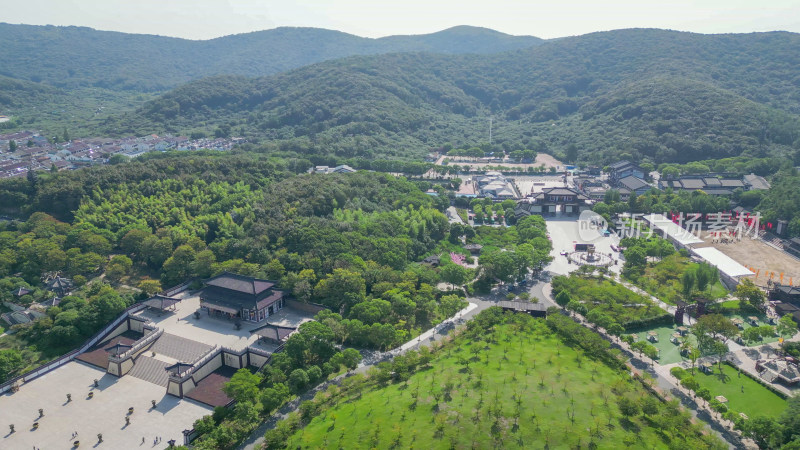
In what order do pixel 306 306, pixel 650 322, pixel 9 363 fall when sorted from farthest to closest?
pixel 306 306, pixel 650 322, pixel 9 363

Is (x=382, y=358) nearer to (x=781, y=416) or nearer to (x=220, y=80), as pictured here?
(x=781, y=416)

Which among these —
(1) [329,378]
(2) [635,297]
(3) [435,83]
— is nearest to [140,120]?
(3) [435,83]

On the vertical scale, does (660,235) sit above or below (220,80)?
below

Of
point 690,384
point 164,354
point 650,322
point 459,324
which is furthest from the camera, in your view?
point 459,324

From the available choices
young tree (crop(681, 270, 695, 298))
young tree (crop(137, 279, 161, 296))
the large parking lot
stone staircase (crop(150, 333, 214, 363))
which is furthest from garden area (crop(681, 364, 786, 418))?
young tree (crop(137, 279, 161, 296))

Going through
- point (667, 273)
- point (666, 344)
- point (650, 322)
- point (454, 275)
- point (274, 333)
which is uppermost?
point (454, 275)

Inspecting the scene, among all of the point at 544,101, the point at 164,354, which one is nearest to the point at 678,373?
the point at 164,354

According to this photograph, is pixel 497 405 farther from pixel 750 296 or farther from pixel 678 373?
pixel 750 296

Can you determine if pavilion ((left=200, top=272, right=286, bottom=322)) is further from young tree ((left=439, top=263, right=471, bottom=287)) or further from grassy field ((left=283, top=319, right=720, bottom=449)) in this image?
young tree ((left=439, top=263, right=471, bottom=287))
